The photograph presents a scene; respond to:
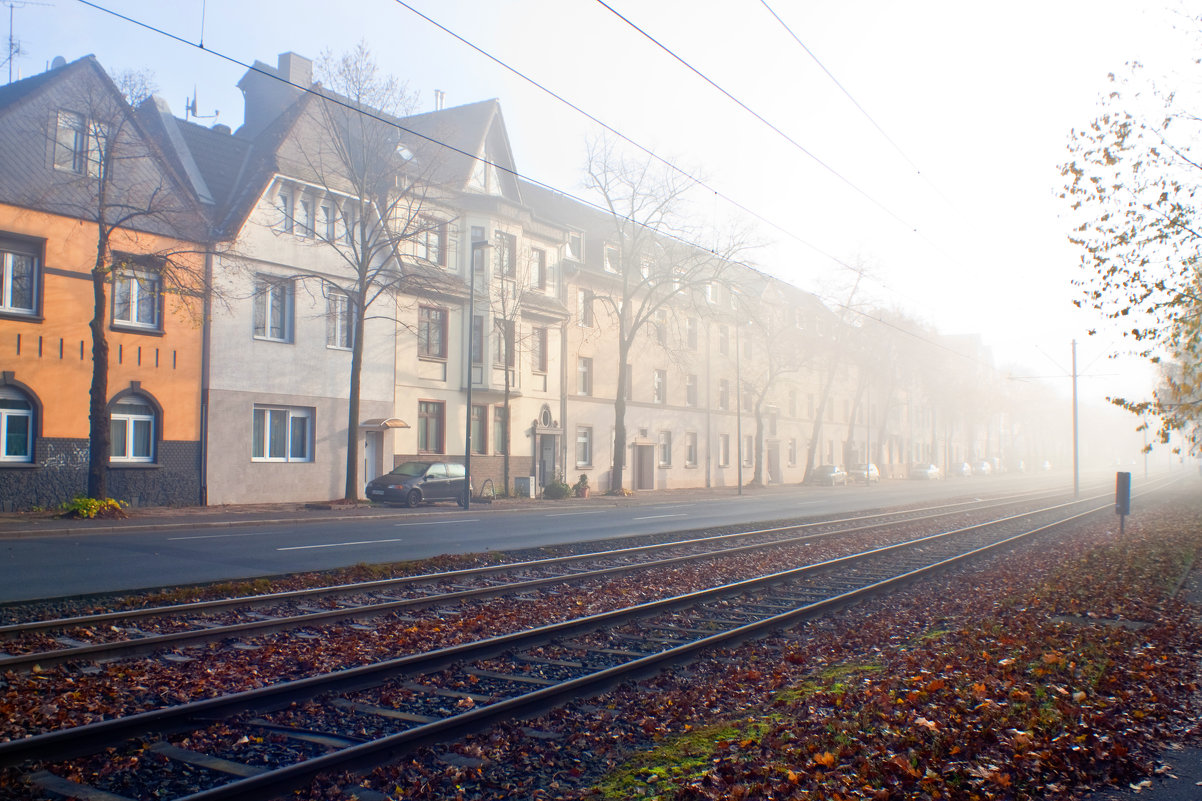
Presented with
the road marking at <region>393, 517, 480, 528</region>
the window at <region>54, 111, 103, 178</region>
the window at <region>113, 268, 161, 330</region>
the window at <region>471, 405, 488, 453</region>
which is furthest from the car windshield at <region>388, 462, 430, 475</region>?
the window at <region>54, 111, 103, 178</region>

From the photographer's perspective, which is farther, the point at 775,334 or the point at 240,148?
the point at 775,334

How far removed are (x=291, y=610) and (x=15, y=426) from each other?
16.9m

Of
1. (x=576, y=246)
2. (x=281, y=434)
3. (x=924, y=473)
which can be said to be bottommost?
(x=924, y=473)

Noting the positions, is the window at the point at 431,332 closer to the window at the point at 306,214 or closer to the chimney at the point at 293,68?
the window at the point at 306,214

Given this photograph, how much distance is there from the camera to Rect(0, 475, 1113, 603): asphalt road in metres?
12.0

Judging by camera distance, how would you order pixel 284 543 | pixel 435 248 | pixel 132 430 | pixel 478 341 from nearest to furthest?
pixel 284 543 → pixel 132 430 → pixel 435 248 → pixel 478 341

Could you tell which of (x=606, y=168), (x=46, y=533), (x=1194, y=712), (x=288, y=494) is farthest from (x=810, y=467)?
(x=1194, y=712)

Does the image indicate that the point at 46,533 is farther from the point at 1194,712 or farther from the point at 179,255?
the point at 1194,712

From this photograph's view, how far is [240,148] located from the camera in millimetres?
31750

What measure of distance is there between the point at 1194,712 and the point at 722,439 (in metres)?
47.0

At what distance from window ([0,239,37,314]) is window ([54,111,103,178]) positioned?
2570 mm

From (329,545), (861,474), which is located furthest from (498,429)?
(861,474)

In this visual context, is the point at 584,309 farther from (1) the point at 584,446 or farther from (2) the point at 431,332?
(2) the point at 431,332

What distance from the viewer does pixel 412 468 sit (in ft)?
97.0
